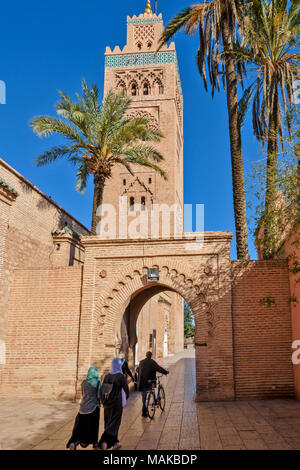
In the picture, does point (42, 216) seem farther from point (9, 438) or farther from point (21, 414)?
point (9, 438)

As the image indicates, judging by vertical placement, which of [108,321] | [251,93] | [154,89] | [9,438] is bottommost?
[9,438]

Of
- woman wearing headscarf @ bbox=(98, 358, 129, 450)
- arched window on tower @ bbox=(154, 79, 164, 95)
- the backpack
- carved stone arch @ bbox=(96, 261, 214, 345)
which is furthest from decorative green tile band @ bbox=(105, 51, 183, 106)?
the backpack

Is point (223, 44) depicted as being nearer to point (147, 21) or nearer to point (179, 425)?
point (179, 425)

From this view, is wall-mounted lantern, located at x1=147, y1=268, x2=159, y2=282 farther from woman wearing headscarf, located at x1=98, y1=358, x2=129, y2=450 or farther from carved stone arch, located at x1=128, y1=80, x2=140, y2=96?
carved stone arch, located at x1=128, y1=80, x2=140, y2=96

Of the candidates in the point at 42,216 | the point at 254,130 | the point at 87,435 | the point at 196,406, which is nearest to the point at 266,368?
the point at 196,406

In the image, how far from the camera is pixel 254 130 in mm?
14102

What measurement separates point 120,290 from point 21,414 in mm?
3940

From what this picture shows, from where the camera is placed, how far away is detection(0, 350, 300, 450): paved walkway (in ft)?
21.2

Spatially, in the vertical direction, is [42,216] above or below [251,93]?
below

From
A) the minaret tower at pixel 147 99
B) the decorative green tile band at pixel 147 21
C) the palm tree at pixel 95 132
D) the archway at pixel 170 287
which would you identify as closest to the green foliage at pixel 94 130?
the palm tree at pixel 95 132

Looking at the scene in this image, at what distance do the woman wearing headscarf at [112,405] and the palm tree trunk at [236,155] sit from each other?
23.6 feet

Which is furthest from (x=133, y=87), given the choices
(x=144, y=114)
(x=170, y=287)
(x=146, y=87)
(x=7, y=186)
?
(x=170, y=287)

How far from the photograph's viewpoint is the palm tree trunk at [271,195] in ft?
33.0

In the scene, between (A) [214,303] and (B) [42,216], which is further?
(B) [42,216]
